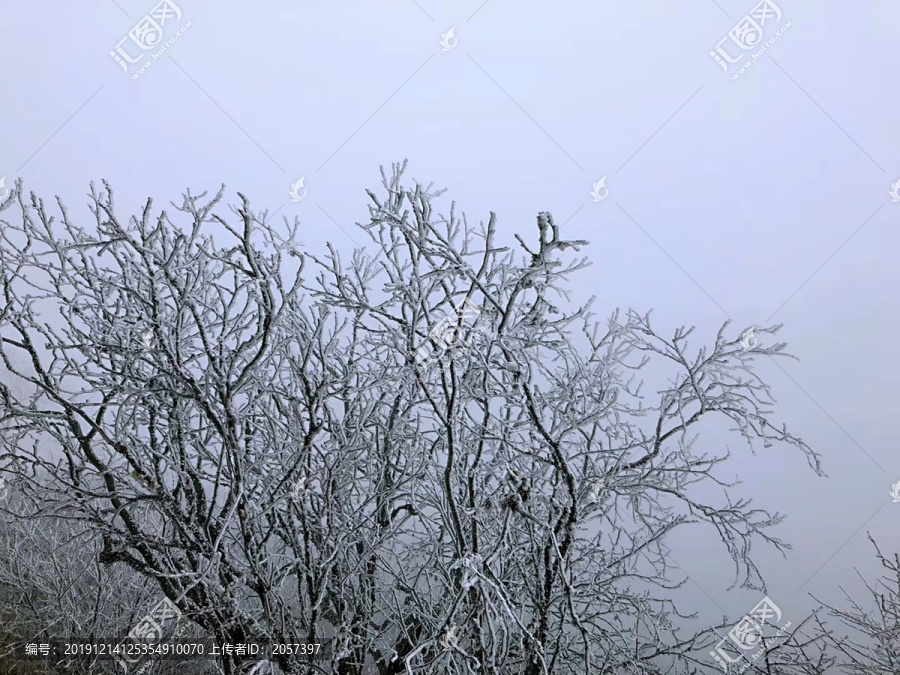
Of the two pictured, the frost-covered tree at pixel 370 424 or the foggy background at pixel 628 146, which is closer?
the frost-covered tree at pixel 370 424

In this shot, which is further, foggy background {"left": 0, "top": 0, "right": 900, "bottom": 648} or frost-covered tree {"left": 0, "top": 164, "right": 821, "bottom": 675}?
foggy background {"left": 0, "top": 0, "right": 900, "bottom": 648}

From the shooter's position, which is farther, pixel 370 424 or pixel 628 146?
pixel 628 146

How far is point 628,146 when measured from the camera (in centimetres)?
1482

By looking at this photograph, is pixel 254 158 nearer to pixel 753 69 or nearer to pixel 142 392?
pixel 753 69

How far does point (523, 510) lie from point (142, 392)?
1.40 m

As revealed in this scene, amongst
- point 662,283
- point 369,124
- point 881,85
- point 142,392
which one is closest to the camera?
point 142,392

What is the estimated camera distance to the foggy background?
12.8 meters

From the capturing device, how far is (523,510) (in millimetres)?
2686

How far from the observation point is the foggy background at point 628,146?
12.8 metres

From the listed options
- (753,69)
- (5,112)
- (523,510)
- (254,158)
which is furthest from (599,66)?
(5,112)

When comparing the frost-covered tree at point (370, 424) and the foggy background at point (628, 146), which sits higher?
the foggy background at point (628, 146)

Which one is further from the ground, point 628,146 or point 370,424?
point 628,146

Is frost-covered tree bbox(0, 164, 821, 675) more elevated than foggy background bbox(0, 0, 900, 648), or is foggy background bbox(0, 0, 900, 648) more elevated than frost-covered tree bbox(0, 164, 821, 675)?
foggy background bbox(0, 0, 900, 648)

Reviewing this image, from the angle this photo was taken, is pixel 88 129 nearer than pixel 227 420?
No
